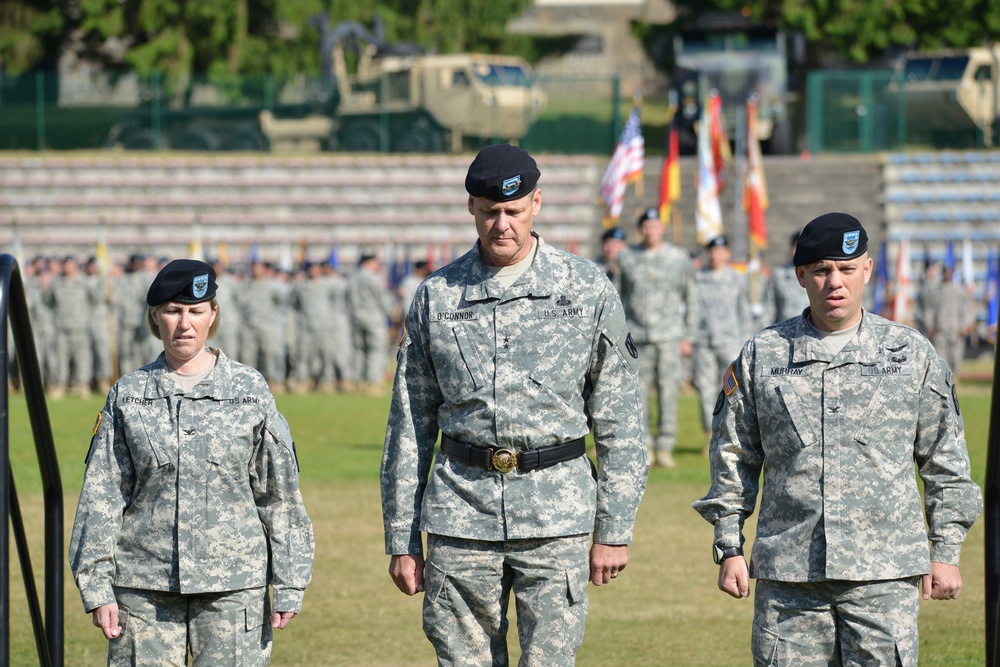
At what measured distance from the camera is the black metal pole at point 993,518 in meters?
5.00

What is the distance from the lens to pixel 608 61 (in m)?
71.2

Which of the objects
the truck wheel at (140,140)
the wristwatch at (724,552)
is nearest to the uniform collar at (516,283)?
the wristwatch at (724,552)

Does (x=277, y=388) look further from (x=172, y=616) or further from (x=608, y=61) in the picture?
(x=608, y=61)

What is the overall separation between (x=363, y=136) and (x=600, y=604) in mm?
27773

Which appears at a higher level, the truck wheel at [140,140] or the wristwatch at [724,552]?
the truck wheel at [140,140]

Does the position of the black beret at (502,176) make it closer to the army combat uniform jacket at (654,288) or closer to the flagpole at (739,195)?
the army combat uniform jacket at (654,288)

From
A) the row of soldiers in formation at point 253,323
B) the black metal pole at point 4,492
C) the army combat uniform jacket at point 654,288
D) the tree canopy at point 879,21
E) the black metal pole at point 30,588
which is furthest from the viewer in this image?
the tree canopy at point 879,21

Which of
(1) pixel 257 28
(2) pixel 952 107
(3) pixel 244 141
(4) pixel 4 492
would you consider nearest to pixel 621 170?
(2) pixel 952 107

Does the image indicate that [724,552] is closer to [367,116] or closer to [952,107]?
[367,116]

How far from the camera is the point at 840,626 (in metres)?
4.84

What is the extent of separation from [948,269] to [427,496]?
20.5 metres

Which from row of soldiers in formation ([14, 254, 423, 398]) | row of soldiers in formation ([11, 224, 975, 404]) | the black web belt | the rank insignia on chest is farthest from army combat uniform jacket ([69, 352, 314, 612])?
row of soldiers in formation ([14, 254, 423, 398])

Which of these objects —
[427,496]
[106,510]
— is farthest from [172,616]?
[427,496]

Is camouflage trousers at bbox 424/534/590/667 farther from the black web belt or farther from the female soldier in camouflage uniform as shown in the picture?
the female soldier in camouflage uniform
